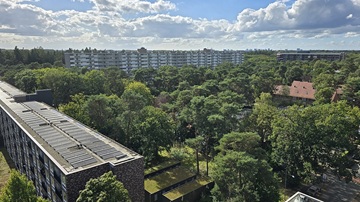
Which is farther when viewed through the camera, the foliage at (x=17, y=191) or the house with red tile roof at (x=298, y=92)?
the house with red tile roof at (x=298, y=92)

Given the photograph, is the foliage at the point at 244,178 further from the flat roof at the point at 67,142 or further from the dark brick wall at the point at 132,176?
the flat roof at the point at 67,142

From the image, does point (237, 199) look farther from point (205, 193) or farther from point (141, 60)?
point (141, 60)

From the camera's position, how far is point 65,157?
63.4ft

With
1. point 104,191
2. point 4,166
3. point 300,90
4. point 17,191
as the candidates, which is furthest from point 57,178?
point 300,90

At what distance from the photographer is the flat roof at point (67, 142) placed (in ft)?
62.2

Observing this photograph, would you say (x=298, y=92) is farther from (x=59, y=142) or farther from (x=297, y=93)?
(x=59, y=142)

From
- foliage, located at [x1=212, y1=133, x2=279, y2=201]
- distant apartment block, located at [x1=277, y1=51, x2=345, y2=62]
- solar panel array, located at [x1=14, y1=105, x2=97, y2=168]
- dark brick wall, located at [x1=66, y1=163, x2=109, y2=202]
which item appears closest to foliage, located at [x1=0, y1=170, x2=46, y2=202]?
dark brick wall, located at [x1=66, y1=163, x2=109, y2=202]

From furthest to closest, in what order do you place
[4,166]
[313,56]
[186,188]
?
[313,56] → [4,166] → [186,188]

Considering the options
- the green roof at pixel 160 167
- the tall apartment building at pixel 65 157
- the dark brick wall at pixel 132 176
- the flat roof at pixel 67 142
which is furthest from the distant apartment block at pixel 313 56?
the dark brick wall at pixel 132 176

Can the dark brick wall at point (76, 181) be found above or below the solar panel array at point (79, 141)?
below

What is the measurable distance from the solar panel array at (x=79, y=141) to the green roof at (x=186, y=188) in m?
6.89

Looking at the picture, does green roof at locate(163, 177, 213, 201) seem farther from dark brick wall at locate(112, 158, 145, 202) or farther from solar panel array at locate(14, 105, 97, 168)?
solar panel array at locate(14, 105, 97, 168)

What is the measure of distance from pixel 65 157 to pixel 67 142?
3.14 m

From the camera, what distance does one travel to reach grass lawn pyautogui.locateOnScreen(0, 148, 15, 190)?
92.7 feet
